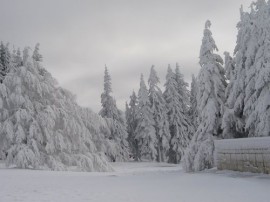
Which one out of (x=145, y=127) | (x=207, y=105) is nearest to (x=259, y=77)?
(x=207, y=105)

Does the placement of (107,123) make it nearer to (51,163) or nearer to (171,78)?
(51,163)

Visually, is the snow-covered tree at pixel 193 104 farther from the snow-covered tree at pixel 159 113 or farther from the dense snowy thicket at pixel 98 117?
the dense snowy thicket at pixel 98 117

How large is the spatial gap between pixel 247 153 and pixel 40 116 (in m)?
14.9

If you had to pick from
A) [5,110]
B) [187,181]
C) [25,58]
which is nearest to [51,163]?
[5,110]

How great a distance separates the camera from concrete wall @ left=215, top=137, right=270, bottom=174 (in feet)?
48.7

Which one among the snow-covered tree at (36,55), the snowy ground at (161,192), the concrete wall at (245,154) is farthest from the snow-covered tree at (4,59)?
the snowy ground at (161,192)

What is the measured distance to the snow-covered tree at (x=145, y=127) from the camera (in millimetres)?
54969

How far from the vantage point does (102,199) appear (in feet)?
35.2

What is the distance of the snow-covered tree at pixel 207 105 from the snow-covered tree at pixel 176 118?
28649 mm

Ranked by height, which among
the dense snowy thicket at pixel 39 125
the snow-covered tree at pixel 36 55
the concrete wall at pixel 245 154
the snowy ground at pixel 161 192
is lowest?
the snowy ground at pixel 161 192

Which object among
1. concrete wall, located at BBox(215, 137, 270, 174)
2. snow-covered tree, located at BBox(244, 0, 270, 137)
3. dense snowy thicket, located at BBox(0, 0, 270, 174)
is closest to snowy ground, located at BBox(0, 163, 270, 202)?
concrete wall, located at BBox(215, 137, 270, 174)

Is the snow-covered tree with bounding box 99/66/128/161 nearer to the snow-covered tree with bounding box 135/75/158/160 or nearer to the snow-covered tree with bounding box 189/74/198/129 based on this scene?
the snow-covered tree with bounding box 135/75/158/160

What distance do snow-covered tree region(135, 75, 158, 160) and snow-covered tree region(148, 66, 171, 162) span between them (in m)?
0.75

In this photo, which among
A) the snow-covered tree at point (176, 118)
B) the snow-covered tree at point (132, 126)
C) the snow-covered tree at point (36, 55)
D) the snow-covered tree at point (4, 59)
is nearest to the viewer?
the snow-covered tree at point (36, 55)
